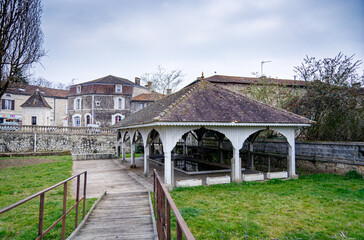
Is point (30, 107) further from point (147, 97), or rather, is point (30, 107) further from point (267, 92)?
point (267, 92)

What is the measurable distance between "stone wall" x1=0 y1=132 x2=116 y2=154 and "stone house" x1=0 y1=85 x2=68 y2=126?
5.91 meters

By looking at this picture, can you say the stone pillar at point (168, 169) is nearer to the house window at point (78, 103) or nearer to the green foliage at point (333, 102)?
the green foliage at point (333, 102)

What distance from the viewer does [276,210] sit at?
619 centimetres

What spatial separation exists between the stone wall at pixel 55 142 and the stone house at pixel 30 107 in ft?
19.4

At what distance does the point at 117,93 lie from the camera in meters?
34.8

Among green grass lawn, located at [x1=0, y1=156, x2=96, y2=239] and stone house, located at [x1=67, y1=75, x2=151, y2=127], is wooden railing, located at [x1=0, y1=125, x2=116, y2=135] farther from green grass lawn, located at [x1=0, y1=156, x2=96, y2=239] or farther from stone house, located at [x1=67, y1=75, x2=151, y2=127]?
green grass lawn, located at [x1=0, y1=156, x2=96, y2=239]

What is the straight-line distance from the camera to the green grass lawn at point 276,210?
488cm

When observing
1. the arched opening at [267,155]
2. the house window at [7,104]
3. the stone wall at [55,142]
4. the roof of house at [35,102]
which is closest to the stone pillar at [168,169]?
the arched opening at [267,155]

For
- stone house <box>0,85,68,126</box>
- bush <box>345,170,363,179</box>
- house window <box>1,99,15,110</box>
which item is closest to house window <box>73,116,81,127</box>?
stone house <box>0,85,68,126</box>

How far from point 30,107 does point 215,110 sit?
2835cm

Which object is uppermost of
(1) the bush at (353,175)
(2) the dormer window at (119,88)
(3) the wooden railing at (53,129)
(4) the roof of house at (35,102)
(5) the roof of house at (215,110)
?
(2) the dormer window at (119,88)

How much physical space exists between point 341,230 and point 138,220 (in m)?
4.42

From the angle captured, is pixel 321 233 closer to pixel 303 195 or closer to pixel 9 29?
pixel 303 195

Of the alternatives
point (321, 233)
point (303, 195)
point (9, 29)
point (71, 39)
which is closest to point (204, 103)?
point (303, 195)
